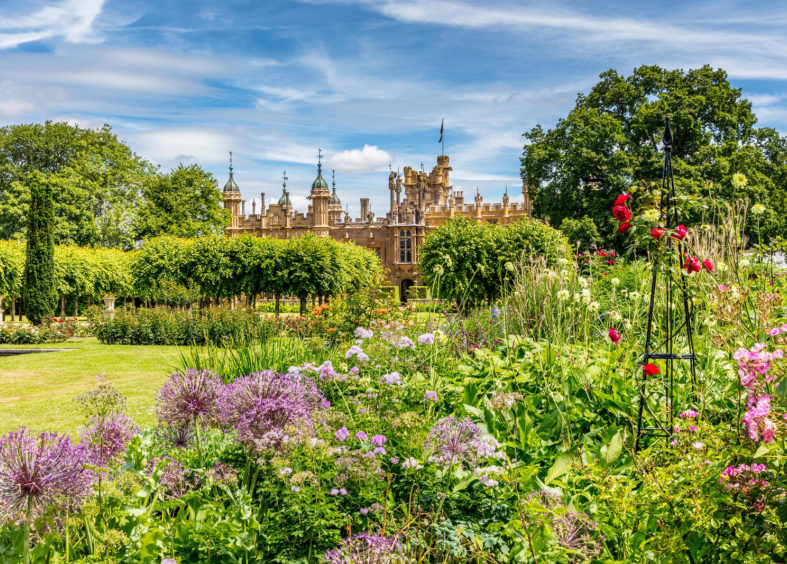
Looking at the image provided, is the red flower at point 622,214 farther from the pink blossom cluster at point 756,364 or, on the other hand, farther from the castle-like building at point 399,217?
the castle-like building at point 399,217

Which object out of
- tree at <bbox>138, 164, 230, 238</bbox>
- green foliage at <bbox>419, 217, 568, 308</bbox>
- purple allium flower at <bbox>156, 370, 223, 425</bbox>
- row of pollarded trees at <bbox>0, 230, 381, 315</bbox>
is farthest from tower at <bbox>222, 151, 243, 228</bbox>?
purple allium flower at <bbox>156, 370, 223, 425</bbox>

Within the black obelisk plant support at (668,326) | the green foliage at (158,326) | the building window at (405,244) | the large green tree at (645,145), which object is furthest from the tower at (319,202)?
the black obelisk plant support at (668,326)

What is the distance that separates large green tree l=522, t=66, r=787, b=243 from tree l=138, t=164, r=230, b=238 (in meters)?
18.7

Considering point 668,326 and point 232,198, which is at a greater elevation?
point 232,198

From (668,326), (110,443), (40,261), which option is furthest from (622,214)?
(40,261)

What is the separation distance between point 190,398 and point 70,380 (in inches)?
341

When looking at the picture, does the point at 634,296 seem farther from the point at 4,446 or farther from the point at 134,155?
the point at 134,155

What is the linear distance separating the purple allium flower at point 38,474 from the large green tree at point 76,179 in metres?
30.7

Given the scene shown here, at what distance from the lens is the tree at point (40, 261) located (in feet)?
62.4

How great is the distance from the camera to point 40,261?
63.4 feet

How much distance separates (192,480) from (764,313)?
10.1ft

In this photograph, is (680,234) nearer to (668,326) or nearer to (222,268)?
(668,326)

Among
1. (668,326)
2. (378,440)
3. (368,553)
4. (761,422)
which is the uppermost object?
(668,326)

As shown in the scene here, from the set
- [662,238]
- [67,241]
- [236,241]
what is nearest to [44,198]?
[236,241]
